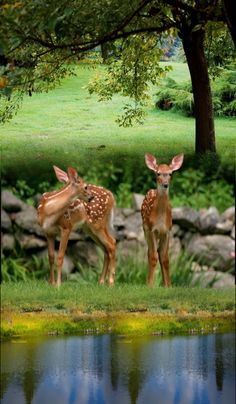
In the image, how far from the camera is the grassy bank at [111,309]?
13055 mm

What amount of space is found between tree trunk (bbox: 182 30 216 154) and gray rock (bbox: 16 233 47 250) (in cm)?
756

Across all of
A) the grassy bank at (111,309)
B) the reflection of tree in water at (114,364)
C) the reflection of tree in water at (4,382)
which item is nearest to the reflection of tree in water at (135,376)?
the reflection of tree in water at (114,364)

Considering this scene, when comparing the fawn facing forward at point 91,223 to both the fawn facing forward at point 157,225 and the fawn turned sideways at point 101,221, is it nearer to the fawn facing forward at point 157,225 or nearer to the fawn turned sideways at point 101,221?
the fawn turned sideways at point 101,221

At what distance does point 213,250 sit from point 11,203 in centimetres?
275

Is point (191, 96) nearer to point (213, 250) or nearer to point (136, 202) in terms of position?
point (213, 250)

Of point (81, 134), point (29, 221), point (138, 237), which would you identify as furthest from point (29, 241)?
point (81, 134)

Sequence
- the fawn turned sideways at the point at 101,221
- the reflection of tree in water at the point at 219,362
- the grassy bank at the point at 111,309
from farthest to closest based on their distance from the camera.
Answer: the grassy bank at the point at 111,309 → the fawn turned sideways at the point at 101,221 → the reflection of tree in water at the point at 219,362

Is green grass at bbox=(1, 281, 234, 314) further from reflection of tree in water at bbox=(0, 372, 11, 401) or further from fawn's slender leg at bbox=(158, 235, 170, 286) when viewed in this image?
reflection of tree in water at bbox=(0, 372, 11, 401)

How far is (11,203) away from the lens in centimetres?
1394

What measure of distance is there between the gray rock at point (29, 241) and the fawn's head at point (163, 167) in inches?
86.7

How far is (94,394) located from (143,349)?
1610mm

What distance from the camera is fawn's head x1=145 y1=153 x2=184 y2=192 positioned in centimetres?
1173

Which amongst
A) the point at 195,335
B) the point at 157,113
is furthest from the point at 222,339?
the point at 157,113

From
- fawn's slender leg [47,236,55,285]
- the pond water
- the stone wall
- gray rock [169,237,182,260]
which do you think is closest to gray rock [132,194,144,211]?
the stone wall
